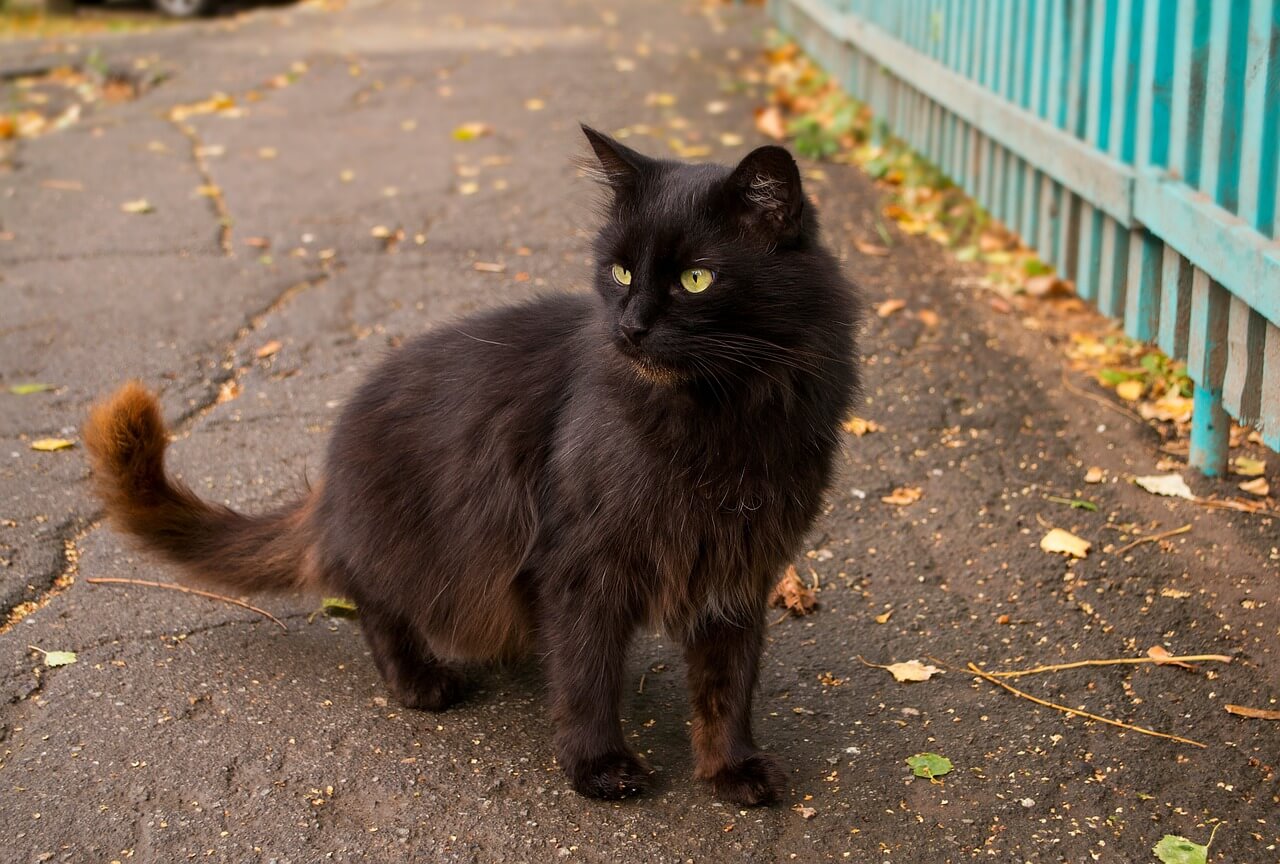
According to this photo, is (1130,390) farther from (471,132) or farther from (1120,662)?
(471,132)

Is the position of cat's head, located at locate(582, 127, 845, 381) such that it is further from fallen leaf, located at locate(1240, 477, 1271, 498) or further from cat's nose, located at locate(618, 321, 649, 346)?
fallen leaf, located at locate(1240, 477, 1271, 498)

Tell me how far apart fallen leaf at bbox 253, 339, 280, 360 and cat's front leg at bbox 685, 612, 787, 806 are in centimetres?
290

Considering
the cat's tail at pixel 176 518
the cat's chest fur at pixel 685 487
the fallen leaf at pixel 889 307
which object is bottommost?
the fallen leaf at pixel 889 307

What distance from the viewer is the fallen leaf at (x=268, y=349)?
5.28m

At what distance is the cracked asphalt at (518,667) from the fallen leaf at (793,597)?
0.22 ft

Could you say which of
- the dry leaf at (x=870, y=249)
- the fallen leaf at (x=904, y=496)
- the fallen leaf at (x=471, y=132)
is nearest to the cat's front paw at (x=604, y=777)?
the fallen leaf at (x=904, y=496)

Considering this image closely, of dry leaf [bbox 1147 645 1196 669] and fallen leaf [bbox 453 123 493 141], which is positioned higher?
fallen leaf [bbox 453 123 493 141]

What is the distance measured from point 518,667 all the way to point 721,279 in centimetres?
140

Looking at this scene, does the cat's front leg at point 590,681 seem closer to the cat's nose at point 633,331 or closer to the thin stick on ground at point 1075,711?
the cat's nose at point 633,331

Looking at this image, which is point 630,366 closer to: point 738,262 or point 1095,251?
point 738,262

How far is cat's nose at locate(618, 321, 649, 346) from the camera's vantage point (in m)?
2.58

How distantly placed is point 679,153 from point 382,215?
1756 mm

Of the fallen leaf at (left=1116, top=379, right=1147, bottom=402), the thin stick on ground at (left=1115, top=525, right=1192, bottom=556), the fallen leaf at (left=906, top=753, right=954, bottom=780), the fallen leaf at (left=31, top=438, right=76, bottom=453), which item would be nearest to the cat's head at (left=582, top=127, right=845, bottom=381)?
the fallen leaf at (left=906, top=753, right=954, bottom=780)

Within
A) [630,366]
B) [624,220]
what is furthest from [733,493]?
[624,220]
